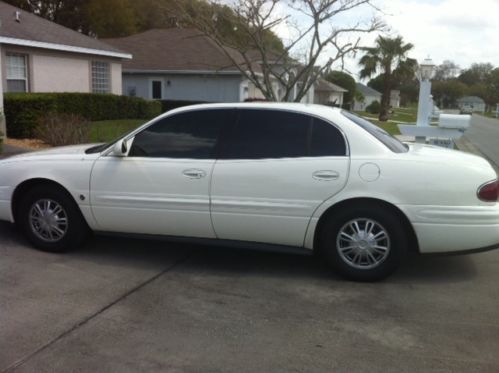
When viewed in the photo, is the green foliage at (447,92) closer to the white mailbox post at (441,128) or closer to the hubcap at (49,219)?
the white mailbox post at (441,128)

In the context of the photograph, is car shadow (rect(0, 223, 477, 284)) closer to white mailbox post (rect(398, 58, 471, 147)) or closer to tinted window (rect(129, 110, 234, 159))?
tinted window (rect(129, 110, 234, 159))

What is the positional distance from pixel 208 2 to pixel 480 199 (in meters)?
13.4

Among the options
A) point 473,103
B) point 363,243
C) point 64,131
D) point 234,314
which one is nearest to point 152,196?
point 234,314

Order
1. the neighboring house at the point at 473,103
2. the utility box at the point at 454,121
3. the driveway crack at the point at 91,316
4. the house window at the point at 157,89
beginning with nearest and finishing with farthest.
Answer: the driveway crack at the point at 91,316 < the utility box at the point at 454,121 < the house window at the point at 157,89 < the neighboring house at the point at 473,103

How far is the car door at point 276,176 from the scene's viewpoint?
4926 millimetres

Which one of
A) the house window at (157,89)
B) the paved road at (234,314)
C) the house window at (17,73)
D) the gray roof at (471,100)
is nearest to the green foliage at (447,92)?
the gray roof at (471,100)

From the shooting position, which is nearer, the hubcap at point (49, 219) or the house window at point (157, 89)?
the hubcap at point (49, 219)

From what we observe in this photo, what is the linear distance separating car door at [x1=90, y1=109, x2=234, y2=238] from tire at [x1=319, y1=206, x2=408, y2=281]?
117 centimetres

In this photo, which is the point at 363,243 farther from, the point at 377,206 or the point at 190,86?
the point at 190,86

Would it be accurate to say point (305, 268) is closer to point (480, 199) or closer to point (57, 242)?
point (480, 199)

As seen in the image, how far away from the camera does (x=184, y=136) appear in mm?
5371

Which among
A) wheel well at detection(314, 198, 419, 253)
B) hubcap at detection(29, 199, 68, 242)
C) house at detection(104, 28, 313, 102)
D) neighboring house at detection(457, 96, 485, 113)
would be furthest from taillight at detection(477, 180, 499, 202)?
neighboring house at detection(457, 96, 485, 113)

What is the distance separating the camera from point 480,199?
15.7 feet

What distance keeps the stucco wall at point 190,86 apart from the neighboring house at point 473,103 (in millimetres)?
93170
